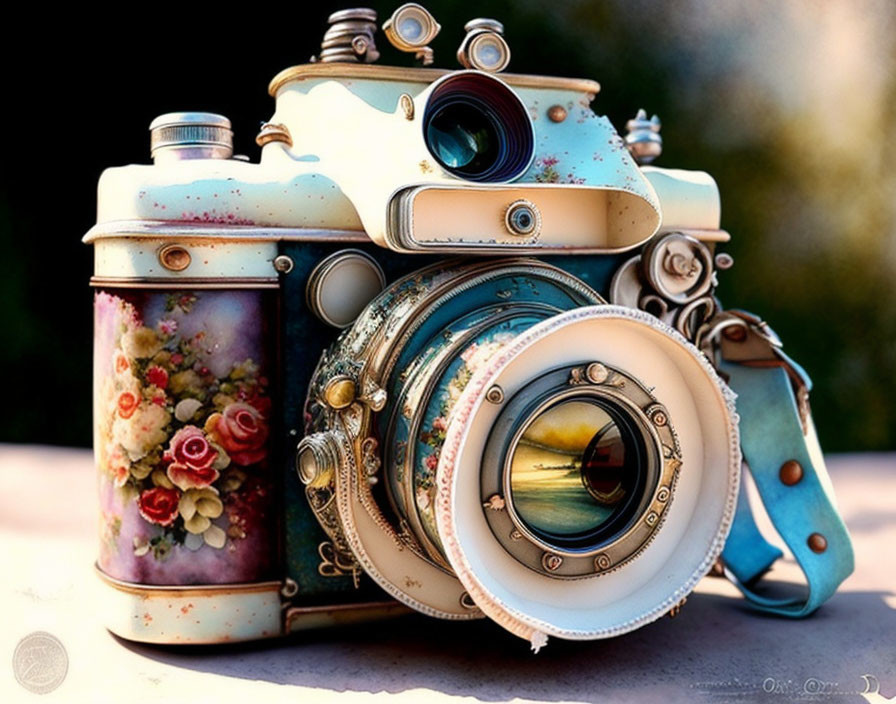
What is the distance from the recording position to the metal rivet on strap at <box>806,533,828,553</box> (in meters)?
1.71

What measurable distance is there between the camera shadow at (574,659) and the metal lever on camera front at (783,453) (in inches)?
3.3

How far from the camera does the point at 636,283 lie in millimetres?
1707

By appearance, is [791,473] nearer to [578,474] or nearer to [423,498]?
[578,474]

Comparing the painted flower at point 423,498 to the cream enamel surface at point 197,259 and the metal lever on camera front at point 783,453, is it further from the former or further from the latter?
the metal lever on camera front at point 783,453

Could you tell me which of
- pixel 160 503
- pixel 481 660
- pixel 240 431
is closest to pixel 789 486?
pixel 481 660

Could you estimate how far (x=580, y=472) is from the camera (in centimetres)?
140

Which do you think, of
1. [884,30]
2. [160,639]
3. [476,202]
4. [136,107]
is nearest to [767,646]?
[476,202]

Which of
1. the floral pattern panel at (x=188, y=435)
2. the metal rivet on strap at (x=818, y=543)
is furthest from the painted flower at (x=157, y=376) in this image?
the metal rivet on strap at (x=818, y=543)

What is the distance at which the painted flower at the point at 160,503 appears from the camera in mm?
1496

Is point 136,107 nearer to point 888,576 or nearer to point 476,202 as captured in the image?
point 476,202

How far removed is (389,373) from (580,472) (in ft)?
0.94

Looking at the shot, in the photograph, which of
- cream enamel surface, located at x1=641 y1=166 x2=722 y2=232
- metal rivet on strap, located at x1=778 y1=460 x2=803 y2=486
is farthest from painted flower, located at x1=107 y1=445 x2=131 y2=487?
metal rivet on strap, located at x1=778 y1=460 x2=803 y2=486

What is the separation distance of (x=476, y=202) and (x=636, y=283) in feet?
1.20

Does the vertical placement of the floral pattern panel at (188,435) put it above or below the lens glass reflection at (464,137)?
below
